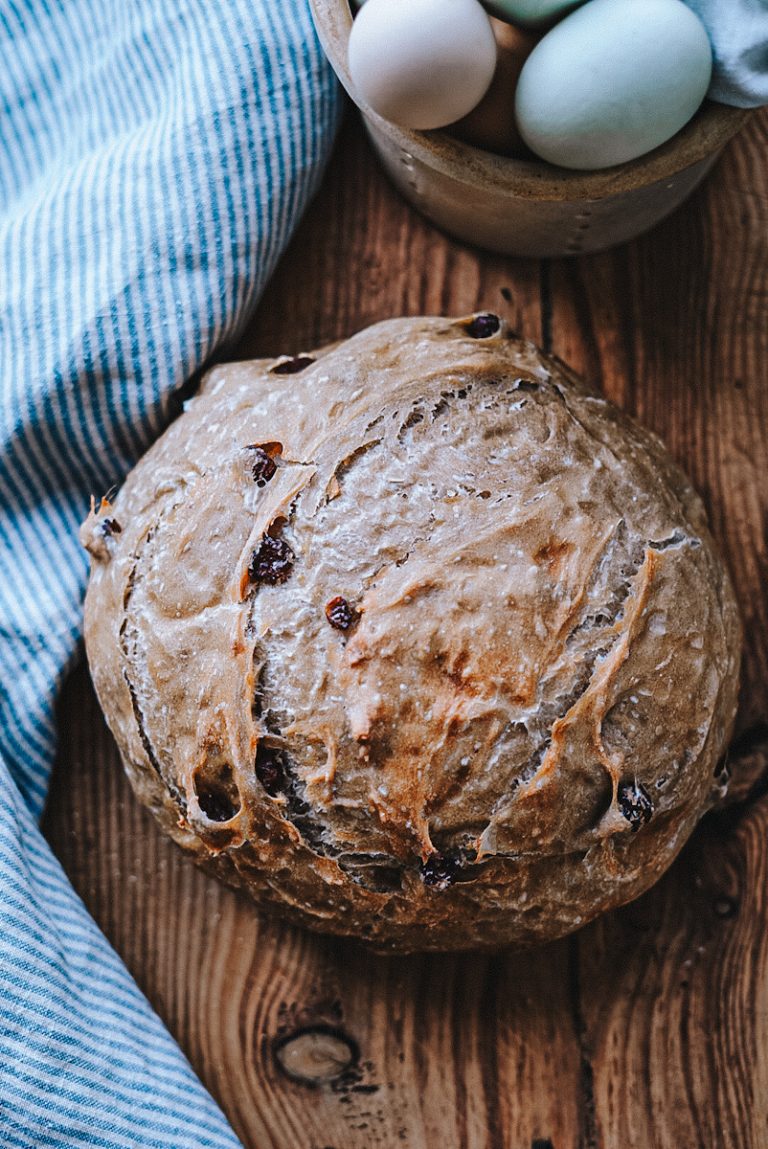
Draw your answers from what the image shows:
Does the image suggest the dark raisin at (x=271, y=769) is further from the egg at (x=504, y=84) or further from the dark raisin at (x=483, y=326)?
the egg at (x=504, y=84)

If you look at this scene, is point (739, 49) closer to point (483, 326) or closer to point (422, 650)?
point (483, 326)

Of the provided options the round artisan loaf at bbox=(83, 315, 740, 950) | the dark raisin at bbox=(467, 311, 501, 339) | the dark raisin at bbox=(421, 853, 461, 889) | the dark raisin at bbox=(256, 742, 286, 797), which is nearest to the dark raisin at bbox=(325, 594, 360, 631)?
the round artisan loaf at bbox=(83, 315, 740, 950)

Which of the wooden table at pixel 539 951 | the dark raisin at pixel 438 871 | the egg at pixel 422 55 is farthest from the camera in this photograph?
the wooden table at pixel 539 951

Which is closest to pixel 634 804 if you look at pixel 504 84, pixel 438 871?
pixel 438 871

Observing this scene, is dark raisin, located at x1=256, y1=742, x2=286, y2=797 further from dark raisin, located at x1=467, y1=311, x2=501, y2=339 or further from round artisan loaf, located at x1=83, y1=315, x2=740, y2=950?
dark raisin, located at x1=467, y1=311, x2=501, y2=339

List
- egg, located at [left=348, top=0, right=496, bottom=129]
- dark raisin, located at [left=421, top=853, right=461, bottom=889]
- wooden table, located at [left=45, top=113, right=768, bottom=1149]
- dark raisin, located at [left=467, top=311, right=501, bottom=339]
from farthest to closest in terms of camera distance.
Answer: wooden table, located at [left=45, top=113, right=768, bottom=1149] → dark raisin, located at [left=467, top=311, right=501, bottom=339] → dark raisin, located at [left=421, top=853, right=461, bottom=889] → egg, located at [left=348, top=0, right=496, bottom=129]

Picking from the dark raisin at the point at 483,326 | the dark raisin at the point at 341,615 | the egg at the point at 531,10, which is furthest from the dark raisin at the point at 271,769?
the egg at the point at 531,10
